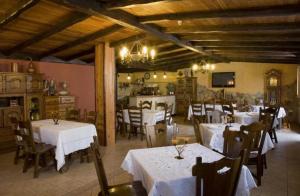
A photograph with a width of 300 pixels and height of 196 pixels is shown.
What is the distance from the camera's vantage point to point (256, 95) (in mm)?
9875

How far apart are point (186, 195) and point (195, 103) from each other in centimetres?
620

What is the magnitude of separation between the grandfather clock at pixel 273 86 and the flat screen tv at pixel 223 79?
4.52ft

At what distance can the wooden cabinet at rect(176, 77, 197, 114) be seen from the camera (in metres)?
11.3

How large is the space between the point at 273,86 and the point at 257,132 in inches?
280

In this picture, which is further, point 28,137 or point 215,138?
point 28,137

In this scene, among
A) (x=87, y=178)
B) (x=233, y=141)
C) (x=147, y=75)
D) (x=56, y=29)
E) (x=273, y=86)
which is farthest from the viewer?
(x=147, y=75)

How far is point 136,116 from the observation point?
6566 mm

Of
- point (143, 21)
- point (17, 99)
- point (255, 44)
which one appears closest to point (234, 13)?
point (143, 21)

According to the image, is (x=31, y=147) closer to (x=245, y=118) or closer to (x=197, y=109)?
(x=245, y=118)

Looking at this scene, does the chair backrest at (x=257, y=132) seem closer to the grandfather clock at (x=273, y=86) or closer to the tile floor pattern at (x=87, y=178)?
the tile floor pattern at (x=87, y=178)

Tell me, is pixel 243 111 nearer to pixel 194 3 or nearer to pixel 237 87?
pixel 237 87

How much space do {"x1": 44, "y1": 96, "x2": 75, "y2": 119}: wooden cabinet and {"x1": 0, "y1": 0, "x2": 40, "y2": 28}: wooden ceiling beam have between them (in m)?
2.83

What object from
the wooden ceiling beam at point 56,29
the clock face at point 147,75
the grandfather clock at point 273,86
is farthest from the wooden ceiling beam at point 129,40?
the clock face at point 147,75

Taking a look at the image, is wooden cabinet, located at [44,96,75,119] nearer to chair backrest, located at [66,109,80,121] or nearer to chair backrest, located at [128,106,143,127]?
chair backrest, located at [66,109,80,121]
